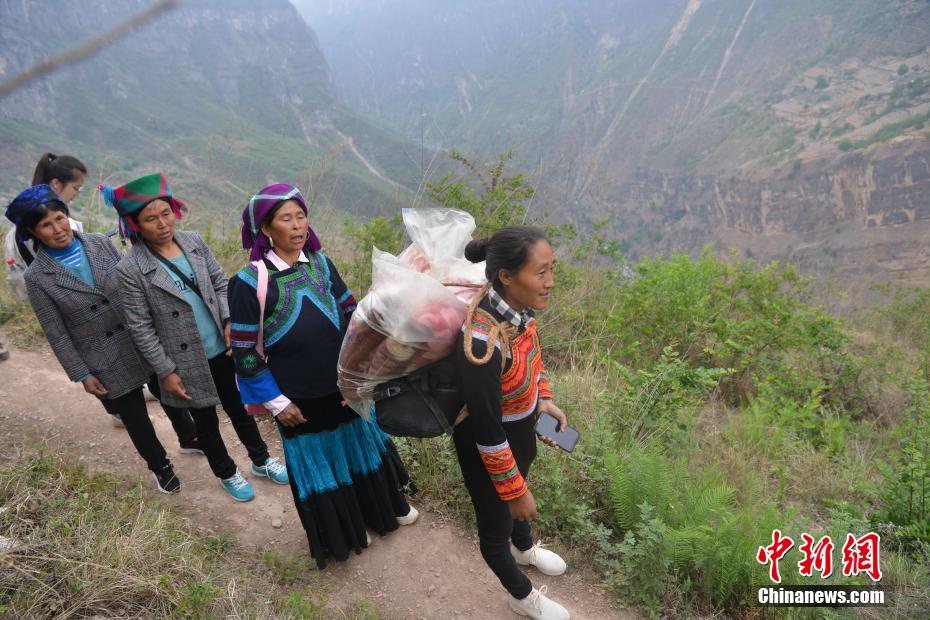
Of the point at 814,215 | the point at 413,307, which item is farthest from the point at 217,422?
the point at 814,215

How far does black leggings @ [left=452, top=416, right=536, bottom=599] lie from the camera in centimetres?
188

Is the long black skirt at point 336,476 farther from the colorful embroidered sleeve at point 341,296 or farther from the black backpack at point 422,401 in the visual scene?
the black backpack at point 422,401

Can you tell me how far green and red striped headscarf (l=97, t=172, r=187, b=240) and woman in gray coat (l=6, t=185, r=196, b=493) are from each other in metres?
0.29

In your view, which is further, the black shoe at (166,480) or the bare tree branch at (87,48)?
the black shoe at (166,480)

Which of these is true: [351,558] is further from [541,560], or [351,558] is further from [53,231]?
[53,231]

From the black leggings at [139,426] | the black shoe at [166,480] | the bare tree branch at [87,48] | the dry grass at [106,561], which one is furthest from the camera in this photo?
the black shoe at [166,480]

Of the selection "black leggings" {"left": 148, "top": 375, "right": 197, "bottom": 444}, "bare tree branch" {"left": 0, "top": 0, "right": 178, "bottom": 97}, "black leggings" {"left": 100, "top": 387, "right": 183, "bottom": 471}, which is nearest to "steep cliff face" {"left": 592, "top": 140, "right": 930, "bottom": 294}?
"black leggings" {"left": 148, "top": 375, "right": 197, "bottom": 444}

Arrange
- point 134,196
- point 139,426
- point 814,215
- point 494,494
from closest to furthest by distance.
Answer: point 494,494 < point 134,196 < point 139,426 < point 814,215

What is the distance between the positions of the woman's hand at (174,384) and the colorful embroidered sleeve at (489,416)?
1.56 m

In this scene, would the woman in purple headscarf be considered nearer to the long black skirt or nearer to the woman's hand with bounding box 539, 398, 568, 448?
the long black skirt

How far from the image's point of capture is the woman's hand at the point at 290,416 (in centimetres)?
212

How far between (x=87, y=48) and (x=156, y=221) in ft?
6.50

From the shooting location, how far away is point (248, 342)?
2053 millimetres

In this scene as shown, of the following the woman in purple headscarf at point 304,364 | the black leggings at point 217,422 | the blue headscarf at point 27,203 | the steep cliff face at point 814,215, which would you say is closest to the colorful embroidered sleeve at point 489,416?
the woman in purple headscarf at point 304,364
